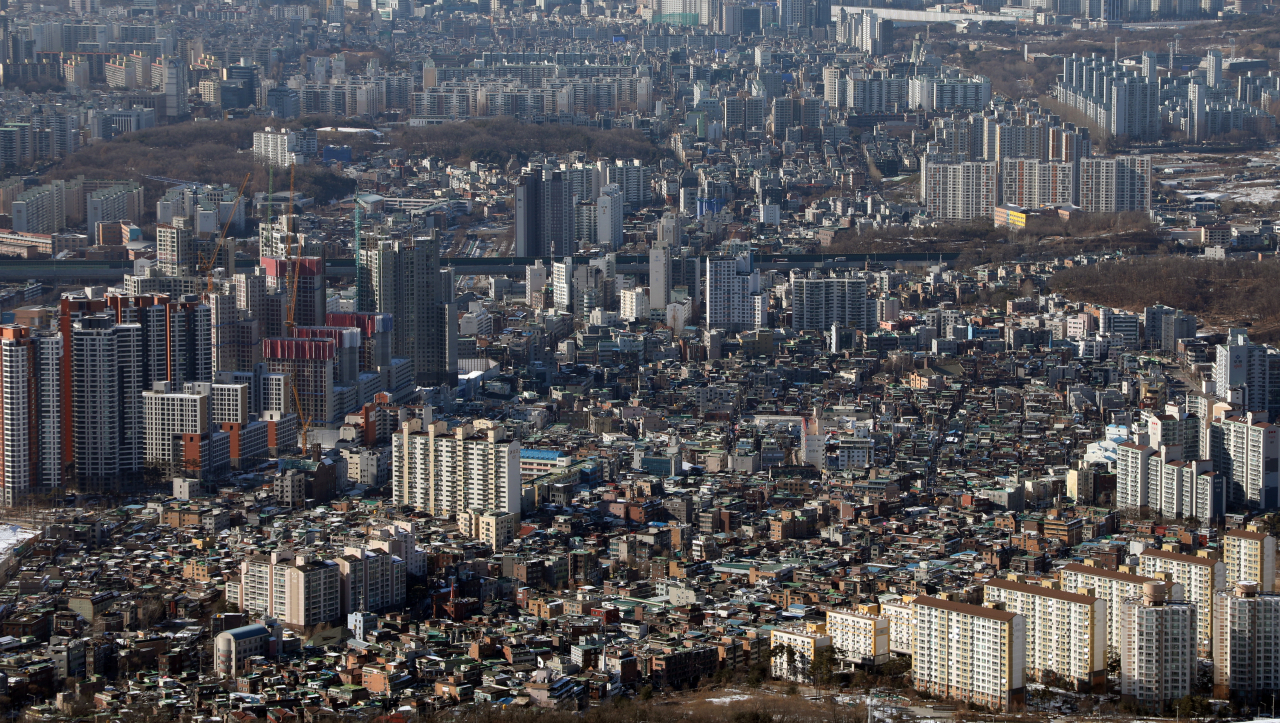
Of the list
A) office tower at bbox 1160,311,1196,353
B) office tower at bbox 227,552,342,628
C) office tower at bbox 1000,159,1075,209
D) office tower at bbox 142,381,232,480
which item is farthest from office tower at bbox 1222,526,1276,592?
office tower at bbox 1000,159,1075,209

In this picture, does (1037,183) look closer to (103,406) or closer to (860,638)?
(103,406)

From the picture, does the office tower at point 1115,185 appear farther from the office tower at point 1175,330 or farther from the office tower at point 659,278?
the office tower at point 1175,330

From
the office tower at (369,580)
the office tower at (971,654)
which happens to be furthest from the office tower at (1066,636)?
the office tower at (369,580)

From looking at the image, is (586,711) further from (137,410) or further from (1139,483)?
(137,410)

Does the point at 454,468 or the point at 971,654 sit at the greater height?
the point at 454,468

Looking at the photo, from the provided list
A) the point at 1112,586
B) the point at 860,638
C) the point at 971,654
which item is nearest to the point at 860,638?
the point at 860,638

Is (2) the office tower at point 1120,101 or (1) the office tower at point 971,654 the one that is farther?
(2) the office tower at point 1120,101
